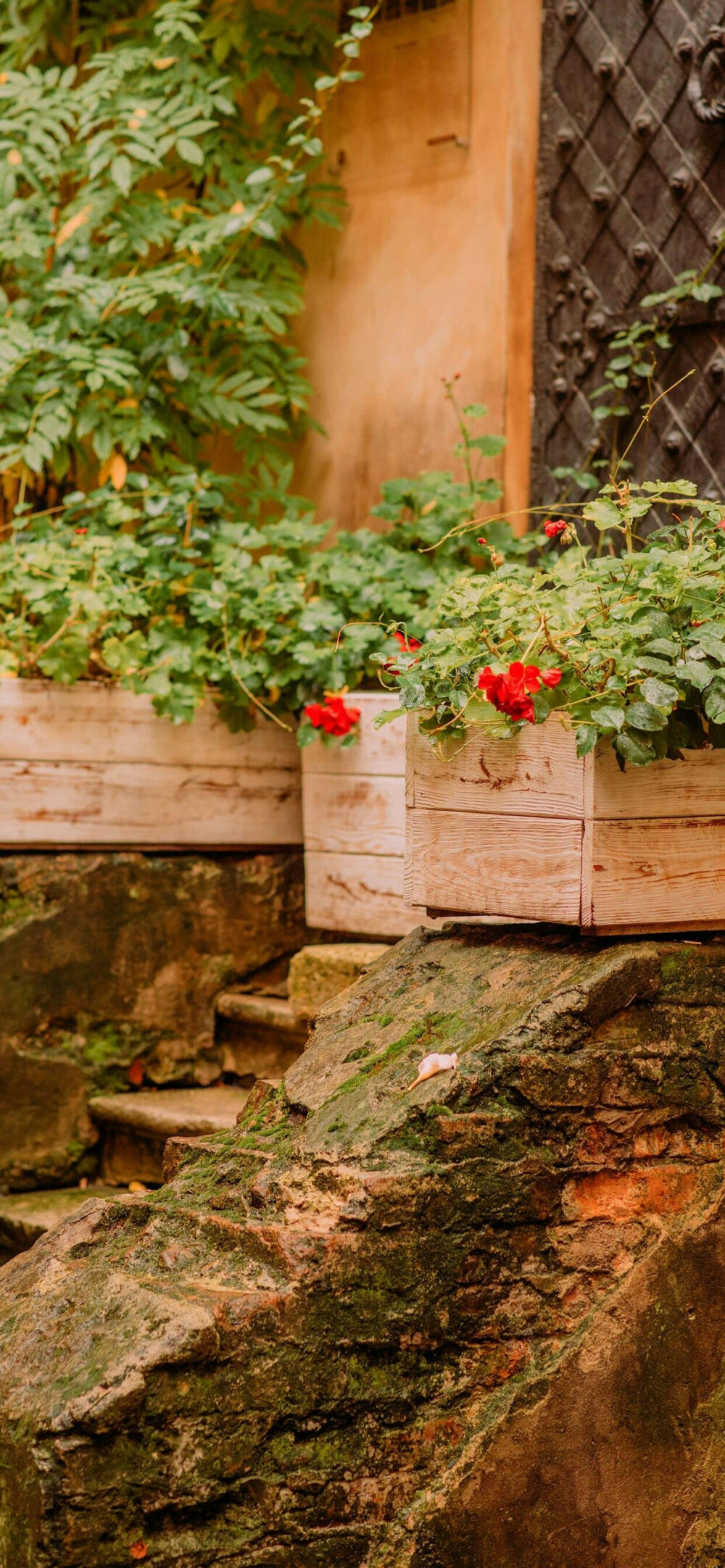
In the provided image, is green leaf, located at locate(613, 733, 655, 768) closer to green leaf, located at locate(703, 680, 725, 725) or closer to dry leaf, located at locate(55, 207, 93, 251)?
green leaf, located at locate(703, 680, 725, 725)

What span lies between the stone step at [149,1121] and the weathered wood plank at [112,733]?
0.83m

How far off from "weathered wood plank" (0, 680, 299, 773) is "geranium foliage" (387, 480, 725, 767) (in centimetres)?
139

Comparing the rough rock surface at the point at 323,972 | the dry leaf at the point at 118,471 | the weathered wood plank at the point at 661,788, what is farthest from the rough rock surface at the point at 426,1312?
the dry leaf at the point at 118,471

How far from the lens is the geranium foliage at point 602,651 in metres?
2.20

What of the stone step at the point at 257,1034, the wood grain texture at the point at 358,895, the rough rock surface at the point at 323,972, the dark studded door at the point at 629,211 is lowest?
the stone step at the point at 257,1034

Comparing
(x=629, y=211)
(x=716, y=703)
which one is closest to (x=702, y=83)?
(x=629, y=211)

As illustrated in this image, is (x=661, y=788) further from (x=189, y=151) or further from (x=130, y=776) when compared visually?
(x=189, y=151)

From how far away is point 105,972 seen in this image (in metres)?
3.69

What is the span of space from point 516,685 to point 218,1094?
1.88 metres

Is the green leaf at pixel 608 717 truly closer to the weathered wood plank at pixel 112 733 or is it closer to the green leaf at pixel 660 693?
the green leaf at pixel 660 693

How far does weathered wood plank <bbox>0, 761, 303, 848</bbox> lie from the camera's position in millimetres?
3588

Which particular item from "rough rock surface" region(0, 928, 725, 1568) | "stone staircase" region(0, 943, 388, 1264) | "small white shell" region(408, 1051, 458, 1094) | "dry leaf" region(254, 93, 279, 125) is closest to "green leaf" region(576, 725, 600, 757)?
"rough rock surface" region(0, 928, 725, 1568)

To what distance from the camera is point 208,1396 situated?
193 centimetres

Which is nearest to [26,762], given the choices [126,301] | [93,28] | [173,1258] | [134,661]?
[134,661]
